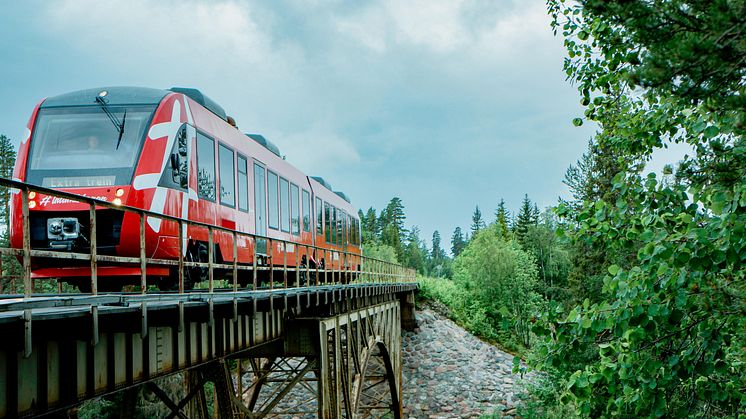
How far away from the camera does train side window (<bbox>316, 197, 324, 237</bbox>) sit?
64.4 feet

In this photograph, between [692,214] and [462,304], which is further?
[462,304]

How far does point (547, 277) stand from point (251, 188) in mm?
50020

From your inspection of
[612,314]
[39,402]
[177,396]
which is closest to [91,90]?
[39,402]

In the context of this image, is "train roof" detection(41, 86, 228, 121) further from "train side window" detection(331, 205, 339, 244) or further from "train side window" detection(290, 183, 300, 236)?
"train side window" detection(331, 205, 339, 244)

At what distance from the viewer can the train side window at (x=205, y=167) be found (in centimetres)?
1050

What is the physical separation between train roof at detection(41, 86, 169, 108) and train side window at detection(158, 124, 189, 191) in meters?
0.66

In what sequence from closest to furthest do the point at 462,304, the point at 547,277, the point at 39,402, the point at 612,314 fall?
1. the point at 39,402
2. the point at 612,314
3. the point at 462,304
4. the point at 547,277

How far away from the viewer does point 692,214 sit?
5.21 m

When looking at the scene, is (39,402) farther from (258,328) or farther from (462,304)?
(462,304)

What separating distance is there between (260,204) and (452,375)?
2258 centimetres

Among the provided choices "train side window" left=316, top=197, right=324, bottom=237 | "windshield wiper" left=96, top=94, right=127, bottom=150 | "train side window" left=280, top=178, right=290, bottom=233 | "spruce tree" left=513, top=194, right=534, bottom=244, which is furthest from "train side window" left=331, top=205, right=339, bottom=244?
"spruce tree" left=513, top=194, right=534, bottom=244

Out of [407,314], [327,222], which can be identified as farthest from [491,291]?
[327,222]

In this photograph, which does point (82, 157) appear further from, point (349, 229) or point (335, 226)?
point (349, 229)

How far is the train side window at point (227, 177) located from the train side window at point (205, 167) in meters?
0.41
